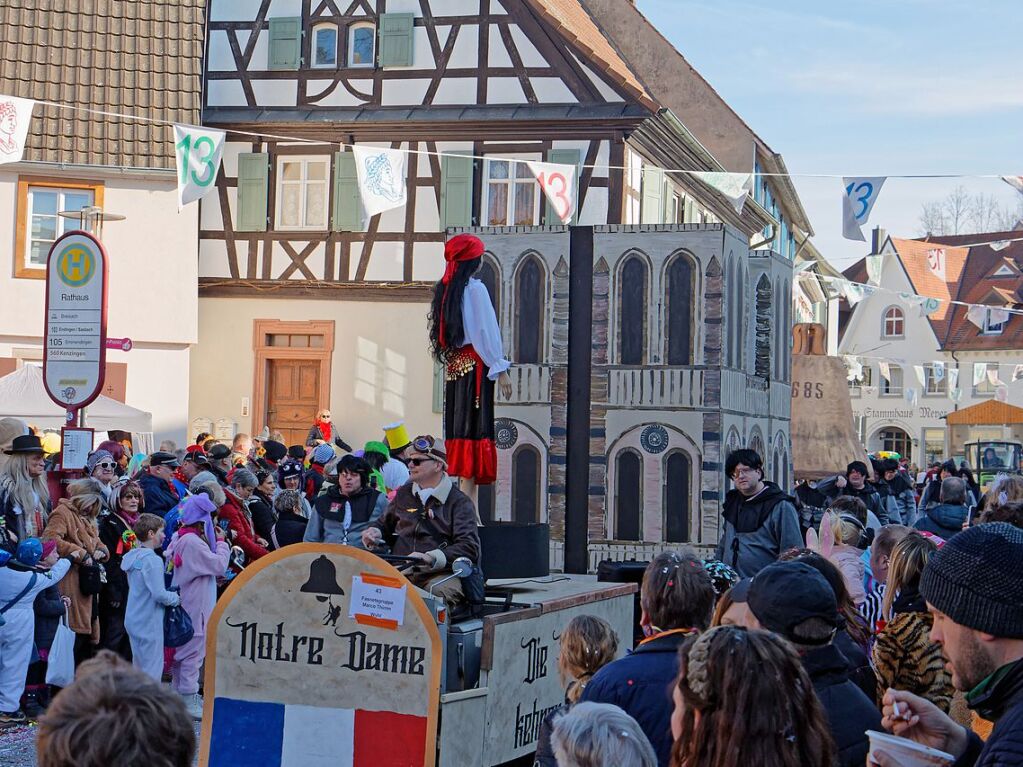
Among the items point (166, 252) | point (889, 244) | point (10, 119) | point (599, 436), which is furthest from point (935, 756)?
point (889, 244)

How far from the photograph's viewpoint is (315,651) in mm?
5656

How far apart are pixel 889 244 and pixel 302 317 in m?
38.9

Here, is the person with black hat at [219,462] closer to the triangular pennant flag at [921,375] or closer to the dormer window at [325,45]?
the dormer window at [325,45]

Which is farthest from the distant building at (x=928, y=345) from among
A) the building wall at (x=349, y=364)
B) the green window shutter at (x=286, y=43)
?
the green window shutter at (x=286, y=43)

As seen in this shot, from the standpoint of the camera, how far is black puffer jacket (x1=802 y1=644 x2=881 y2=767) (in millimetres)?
3611

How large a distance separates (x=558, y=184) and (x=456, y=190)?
3.67 meters

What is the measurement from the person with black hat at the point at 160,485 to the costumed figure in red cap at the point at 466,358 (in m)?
3.10

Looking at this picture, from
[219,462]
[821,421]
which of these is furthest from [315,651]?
[821,421]

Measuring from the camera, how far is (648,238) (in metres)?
11.3

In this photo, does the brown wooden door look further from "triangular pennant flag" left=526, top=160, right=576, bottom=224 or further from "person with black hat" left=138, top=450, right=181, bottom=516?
"person with black hat" left=138, top=450, right=181, bottom=516

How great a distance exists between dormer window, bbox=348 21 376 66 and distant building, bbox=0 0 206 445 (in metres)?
2.66

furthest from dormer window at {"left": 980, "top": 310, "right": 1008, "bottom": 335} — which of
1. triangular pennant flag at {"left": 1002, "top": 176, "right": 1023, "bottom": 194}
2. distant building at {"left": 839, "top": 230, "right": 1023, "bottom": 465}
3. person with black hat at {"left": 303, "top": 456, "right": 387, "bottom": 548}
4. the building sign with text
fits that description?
person with black hat at {"left": 303, "top": 456, "right": 387, "bottom": 548}

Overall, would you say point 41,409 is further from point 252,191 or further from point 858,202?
point 858,202

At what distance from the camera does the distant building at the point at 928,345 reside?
188ft
